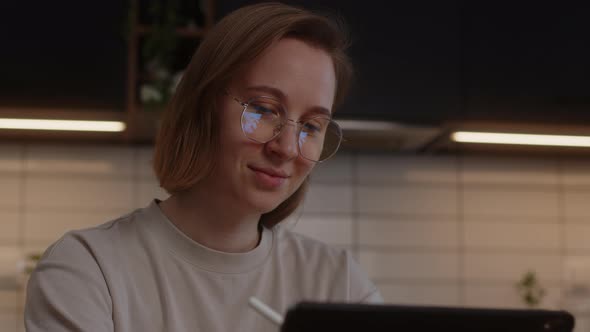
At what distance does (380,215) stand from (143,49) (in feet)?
3.69

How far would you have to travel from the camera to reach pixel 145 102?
234 centimetres

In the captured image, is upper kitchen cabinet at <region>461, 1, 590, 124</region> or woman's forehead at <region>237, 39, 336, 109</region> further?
upper kitchen cabinet at <region>461, 1, 590, 124</region>

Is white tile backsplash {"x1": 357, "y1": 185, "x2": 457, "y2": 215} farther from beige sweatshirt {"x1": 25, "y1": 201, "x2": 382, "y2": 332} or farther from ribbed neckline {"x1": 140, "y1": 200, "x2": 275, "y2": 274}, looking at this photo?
ribbed neckline {"x1": 140, "y1": 200, "x2": 275, "y2": 274}

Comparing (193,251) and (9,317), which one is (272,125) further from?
(9,317)

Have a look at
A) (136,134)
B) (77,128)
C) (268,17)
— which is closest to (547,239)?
(136,134)

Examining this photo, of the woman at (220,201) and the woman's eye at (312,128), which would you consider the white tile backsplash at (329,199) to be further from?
the woman's eye at (312,128)

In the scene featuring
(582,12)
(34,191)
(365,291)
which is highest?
(582,12)

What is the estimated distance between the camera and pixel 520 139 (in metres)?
2.63

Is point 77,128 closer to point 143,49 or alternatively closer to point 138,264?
point 143,49

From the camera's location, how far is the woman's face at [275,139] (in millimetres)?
996

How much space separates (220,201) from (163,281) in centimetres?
14

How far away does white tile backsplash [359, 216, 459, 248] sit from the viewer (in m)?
2.81

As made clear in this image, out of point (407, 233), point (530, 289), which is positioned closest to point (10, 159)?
point (407, 233)

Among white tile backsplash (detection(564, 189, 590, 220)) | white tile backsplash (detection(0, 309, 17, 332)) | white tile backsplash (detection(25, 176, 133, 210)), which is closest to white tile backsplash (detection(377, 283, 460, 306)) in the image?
white tile backsplash (detection(564, 189, 590, 220))
